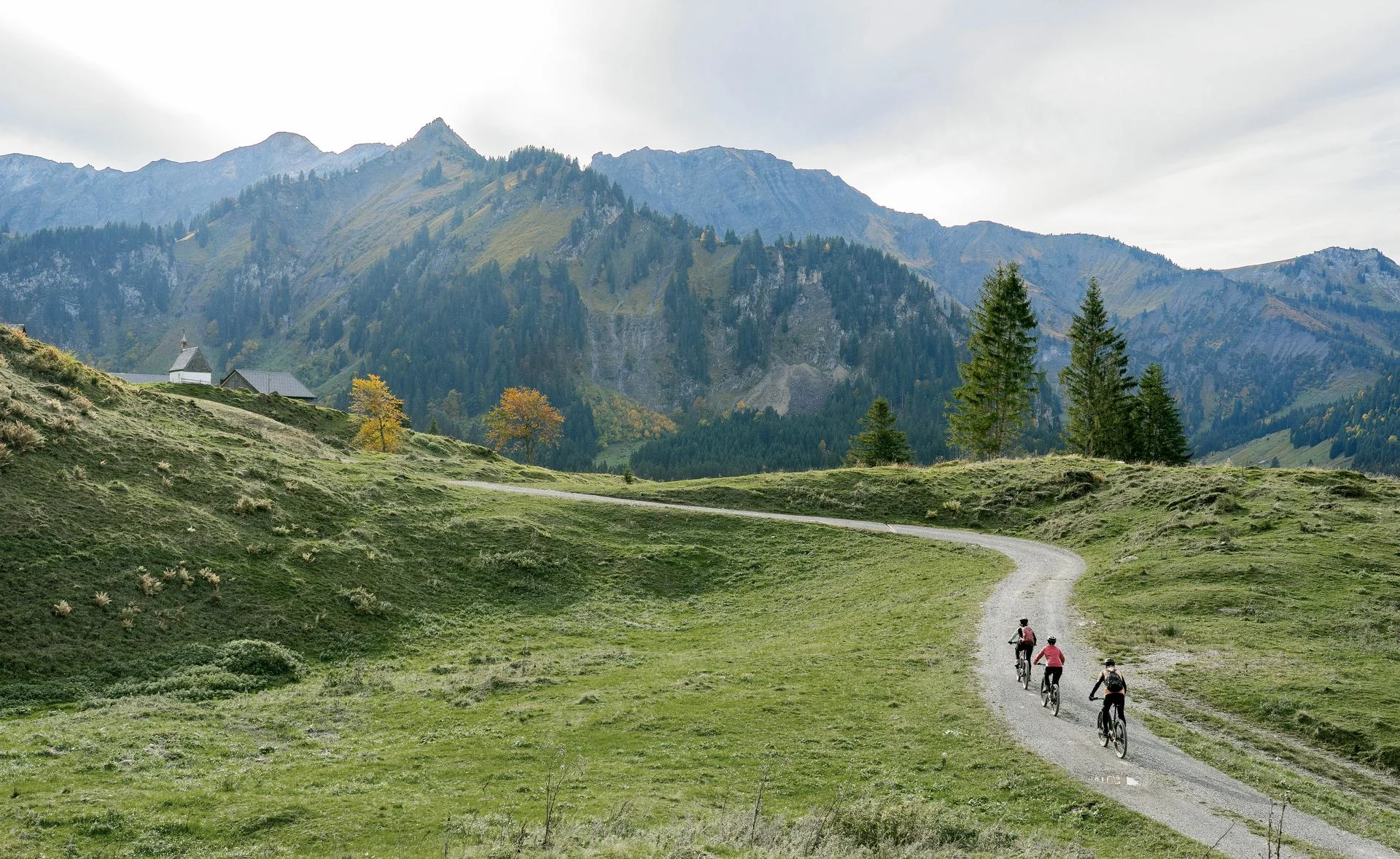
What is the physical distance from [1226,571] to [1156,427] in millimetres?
63201

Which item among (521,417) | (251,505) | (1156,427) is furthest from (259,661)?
(521,417)

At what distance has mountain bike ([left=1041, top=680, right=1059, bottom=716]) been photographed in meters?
19.6

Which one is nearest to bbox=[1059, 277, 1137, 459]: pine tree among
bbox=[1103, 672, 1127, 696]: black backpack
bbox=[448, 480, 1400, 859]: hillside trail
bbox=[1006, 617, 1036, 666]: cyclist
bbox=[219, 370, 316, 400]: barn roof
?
bbox=[448, 480, 1400, 859]: hillside trail

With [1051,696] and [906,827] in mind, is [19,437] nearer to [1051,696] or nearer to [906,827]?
[906,827]

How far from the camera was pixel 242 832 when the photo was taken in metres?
13.1

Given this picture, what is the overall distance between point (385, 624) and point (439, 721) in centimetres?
1120

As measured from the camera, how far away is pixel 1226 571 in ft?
98.2

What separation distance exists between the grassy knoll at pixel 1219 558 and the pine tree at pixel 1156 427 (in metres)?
35.6

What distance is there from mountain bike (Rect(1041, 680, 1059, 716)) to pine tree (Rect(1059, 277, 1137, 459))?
208 ft

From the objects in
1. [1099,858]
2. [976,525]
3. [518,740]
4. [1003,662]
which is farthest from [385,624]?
[976,525]

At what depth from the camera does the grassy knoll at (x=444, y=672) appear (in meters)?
13.5

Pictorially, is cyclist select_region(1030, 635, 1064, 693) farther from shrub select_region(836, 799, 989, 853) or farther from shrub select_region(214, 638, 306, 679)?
shrub select_region(214, 638, 306, 679)

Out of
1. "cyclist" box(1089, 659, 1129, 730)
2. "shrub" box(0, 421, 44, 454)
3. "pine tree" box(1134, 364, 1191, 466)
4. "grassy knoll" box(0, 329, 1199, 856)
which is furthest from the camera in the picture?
"pine tree" box(1134, 364, 1191, 466)

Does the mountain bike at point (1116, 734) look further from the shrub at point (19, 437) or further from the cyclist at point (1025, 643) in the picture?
the shrub at point (19, 437)
